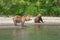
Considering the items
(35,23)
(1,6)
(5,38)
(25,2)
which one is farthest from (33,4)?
(5,38)

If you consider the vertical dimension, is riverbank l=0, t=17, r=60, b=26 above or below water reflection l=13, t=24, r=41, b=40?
below

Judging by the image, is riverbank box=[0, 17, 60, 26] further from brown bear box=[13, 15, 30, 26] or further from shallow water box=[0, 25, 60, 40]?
shallow water box=[0, 25, 60, 40]

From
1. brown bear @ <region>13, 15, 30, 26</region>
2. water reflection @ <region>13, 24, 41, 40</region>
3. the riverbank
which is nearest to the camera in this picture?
water reflection @ <region>13, 24, 41, 40</region>

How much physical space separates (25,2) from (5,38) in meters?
10.6

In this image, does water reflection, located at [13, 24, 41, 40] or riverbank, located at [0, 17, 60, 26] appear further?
riverbank, located at [0, 17, 60, 26]

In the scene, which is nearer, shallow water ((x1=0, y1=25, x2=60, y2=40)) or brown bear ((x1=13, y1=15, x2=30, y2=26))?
shallow water ((x1=0, y1=25, x2=60, y2=40))

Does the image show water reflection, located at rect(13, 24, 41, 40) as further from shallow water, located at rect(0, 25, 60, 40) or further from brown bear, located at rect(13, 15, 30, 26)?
brown bear, located at rect(13, 15, 30, 26)

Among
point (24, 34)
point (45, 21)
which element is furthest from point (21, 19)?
point (24, 34)

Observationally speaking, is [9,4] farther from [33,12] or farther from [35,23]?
[35,23]

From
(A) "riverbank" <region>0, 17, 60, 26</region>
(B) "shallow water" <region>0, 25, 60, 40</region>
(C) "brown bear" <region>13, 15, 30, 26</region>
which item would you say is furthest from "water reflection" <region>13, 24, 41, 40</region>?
(A) "riverbank" <region>0, 17, 60, 26</region>

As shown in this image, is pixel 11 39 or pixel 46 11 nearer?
pixel 11 39

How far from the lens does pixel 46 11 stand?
2223 centimetres

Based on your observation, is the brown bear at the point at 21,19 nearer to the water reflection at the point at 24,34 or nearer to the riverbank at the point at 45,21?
the riverbank at the point at 45,21

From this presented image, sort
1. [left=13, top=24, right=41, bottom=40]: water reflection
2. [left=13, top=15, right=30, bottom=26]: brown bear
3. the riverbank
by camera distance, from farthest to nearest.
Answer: the riverbank, [left=13, top=15, right=30, bottom=26]: brown bear, [left=13, top=24, right=41, bottom=40]: water reflection
